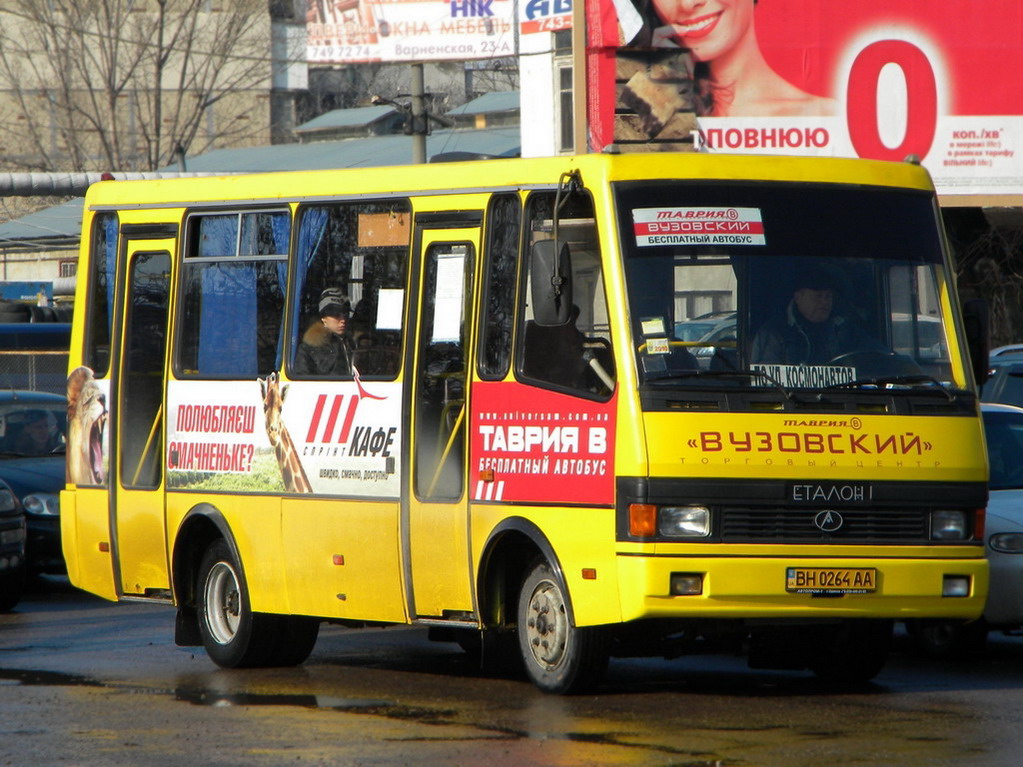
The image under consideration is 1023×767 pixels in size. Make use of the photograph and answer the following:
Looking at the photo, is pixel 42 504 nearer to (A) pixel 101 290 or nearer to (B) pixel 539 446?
(A) pixel 101 290

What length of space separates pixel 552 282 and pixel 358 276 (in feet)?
6.47

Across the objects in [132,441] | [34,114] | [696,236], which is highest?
[34,114]

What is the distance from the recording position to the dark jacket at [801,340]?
9.58 metres

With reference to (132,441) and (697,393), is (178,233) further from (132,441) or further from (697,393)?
(697,393)

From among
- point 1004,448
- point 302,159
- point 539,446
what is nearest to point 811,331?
point 539,446

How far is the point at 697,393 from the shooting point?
30.7 feet

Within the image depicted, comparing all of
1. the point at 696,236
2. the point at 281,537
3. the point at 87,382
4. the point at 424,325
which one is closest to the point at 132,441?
the point at 87,382

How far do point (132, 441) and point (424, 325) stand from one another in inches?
107

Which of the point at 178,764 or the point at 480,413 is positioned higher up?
the point at 480,413

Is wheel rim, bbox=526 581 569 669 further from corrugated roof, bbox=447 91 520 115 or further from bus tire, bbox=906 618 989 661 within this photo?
corrugated roof, bbox=447 91 520 115

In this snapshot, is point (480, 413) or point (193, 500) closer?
point (480, 413)

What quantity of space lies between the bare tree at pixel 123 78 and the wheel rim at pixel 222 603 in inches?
2052

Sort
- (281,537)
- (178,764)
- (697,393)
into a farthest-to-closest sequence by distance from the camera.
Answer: (281,537)
(697,393)
(178,764)

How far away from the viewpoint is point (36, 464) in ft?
58.1
